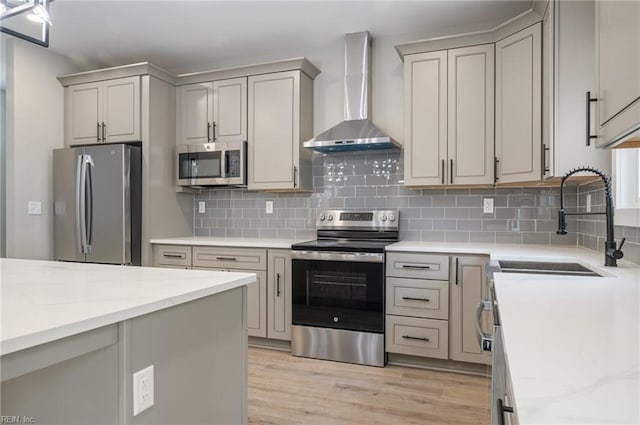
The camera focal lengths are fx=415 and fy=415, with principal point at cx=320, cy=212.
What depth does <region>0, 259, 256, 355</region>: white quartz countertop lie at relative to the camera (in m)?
0.91

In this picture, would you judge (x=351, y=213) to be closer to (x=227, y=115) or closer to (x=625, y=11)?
(x=227, y=115)

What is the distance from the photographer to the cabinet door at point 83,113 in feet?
13.1

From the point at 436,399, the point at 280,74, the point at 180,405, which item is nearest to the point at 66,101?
the point at 280,74

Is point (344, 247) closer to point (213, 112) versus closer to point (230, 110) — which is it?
point (230, 110)

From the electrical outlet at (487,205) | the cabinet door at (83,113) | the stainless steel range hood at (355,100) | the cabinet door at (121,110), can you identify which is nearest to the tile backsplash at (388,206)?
the electrical outlet at (487,205)

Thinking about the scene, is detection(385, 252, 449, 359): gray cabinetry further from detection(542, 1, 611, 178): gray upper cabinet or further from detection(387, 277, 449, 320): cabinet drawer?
detection(542, 1, 611, 178): gray upper cabinet

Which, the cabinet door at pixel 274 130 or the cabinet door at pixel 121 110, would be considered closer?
the cabinet door at pixel 274 130

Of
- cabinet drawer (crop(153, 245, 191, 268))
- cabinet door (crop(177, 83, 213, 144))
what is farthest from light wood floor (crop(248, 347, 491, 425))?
cabinet door (crop(177, 83, 213, 144))

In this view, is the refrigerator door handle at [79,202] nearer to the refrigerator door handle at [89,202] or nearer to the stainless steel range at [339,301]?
the refrigerator door handle at [89,202]

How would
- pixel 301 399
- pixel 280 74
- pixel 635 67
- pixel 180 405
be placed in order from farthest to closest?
pixel 280 74
pixel 301 399
pixel 180 405
pixel 635 67

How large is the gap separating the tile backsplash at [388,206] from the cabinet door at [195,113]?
605 mm

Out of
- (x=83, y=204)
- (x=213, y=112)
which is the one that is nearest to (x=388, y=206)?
(x=213, y=112)

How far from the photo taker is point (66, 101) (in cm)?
411

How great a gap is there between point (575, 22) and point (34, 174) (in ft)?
14.5
